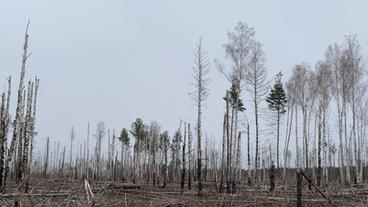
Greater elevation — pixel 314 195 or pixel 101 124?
pixel 101 124

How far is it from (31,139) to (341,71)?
19722 mm

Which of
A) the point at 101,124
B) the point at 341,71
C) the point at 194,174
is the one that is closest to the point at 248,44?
the point at 341,71

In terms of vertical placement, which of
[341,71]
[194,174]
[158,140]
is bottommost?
[194,174]

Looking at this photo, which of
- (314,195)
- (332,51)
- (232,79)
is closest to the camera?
(314,195)

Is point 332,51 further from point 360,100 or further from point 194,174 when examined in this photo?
point 194,174

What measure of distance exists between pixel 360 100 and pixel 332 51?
13.7ft

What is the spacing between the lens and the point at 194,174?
148 ft

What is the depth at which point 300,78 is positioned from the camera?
31.5 meters

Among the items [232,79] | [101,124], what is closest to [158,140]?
[101,124]

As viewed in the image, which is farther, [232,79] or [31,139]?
[232,79]

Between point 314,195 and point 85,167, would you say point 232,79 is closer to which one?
point 314,195

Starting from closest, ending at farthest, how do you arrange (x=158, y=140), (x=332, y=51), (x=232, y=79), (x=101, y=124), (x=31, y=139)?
(x=31, y=139) < (x=232, y=79) < (x=332, y=51) < (x=158, y=140) < (x=101, y=124)

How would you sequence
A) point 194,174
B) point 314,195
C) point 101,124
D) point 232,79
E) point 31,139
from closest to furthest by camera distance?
point 314,195 < point 31,139 < point 232,79 < point 194,174 < point 101,124

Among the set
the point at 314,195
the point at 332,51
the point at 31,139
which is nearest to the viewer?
the point at 314,195
